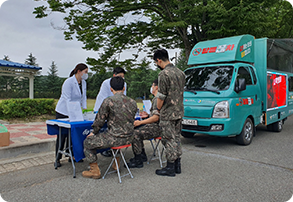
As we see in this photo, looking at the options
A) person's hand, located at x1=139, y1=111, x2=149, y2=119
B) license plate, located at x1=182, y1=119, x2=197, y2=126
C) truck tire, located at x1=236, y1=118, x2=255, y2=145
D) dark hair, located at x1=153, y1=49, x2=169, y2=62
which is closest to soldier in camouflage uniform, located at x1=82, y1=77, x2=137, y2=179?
dark hair, located at x1=153, y1=49, x2=169, y2=62

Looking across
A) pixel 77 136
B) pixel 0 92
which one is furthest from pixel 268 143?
pixel 0 92

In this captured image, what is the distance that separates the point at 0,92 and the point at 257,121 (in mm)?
34203

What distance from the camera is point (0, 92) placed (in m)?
32.2

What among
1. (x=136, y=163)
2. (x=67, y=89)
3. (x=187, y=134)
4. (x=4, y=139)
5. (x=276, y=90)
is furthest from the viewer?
(x=276, y=90)

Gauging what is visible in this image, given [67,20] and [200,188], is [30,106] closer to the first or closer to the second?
[67,20]

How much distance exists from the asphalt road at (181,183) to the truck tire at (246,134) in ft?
2.60

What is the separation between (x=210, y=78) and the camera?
246 inches

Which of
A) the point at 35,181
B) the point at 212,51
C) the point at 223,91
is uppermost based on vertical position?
the point at 212,51

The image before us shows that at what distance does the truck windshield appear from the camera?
234 inches

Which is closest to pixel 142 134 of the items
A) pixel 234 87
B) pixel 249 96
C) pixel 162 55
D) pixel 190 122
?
pixel 162 55

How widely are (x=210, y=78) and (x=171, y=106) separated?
2.72m

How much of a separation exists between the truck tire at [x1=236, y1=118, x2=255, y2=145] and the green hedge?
25.6ft

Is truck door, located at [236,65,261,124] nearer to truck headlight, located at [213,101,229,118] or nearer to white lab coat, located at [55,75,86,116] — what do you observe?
truck headlight, located at [213,101,229,118]

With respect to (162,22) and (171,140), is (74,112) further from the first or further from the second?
(162,22)
